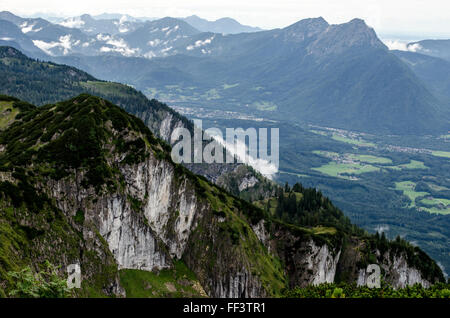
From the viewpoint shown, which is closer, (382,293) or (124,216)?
(382,293)

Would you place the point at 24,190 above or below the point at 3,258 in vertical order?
above

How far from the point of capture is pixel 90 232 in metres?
97.3

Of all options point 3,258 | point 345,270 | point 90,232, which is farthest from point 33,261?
point 345,270

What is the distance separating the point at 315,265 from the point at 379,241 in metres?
38.0

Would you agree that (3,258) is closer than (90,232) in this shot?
Yes

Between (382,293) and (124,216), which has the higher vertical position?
(124,216)

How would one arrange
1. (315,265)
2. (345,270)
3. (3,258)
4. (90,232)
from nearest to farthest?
(3,258), (90,232), (315,265), (345,270)

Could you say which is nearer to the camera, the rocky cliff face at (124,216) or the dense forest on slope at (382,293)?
the dense forest on slope at (382,293)

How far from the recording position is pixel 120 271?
360 feet

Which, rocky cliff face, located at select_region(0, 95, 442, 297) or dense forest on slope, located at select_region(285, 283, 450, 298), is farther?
rocky cliff face, located at select_region(0, 95, 442, 297)
